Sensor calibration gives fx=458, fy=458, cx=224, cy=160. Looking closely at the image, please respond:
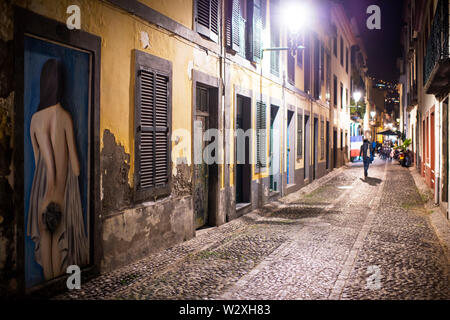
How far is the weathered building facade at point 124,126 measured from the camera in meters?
4.42

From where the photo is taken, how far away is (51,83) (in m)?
4.88

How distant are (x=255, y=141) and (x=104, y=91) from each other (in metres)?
6.30

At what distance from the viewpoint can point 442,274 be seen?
5.58m

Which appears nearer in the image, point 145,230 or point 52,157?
point 52,157

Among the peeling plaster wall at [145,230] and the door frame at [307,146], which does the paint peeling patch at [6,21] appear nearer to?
the peeling plaster wall at [145,230]

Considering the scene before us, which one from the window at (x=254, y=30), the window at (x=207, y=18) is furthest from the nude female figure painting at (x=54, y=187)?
the window at (x=254, y=30)

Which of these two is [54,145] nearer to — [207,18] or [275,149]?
[207,18]

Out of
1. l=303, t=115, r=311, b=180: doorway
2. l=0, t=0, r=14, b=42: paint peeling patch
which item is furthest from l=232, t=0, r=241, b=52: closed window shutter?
l=303, t=115, r=311, b=180: doorway

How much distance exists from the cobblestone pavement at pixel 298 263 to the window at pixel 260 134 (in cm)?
190

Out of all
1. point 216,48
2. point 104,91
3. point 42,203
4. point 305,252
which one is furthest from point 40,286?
point 216,48

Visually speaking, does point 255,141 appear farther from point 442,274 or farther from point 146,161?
point 442,274

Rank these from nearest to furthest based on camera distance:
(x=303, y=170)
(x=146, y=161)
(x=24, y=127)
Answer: (x=24, y=127) → (x=146, y=161) → (x=303, y=170)

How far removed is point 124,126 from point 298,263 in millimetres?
2970

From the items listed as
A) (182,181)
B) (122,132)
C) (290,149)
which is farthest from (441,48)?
(122,132)
